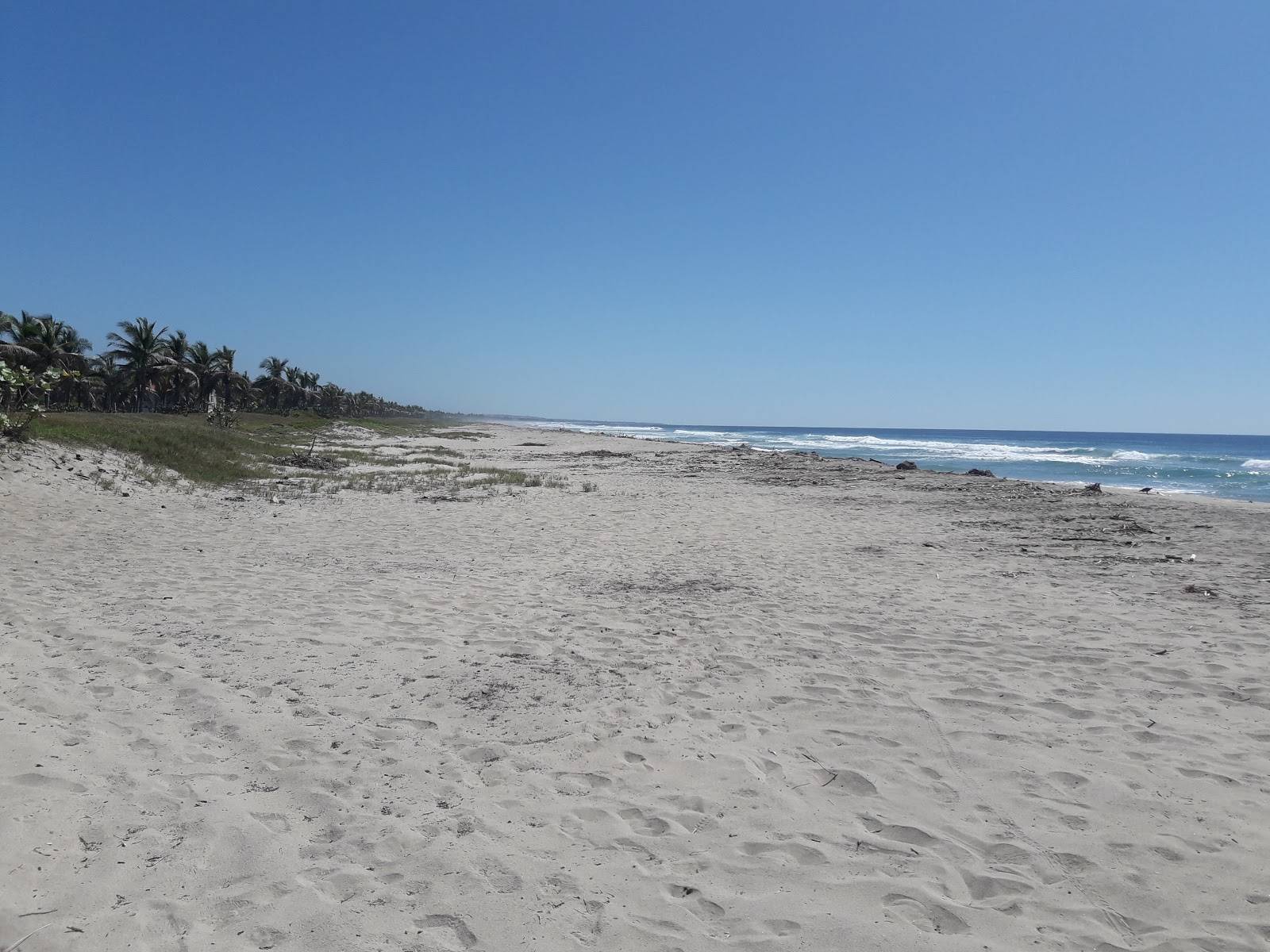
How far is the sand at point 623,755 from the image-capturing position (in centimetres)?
306

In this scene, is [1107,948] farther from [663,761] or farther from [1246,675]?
[1246,675]

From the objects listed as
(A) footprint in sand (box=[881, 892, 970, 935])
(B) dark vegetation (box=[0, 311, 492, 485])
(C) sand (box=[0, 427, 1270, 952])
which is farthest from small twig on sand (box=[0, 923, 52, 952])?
(B) dark vegetation (box=[0, 311, 492, 485])

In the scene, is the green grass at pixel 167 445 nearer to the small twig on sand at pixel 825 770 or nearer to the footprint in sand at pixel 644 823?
the footprint in sand at pixel 644 823

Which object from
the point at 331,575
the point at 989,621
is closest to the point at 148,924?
the point at 331,575

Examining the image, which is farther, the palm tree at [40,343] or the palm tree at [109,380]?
the palm tree at [109,380]

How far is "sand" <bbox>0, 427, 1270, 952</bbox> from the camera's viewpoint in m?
3.06

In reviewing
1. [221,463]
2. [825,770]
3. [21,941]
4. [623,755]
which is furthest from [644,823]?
[221,463]

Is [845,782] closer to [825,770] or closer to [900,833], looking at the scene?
[825,770]

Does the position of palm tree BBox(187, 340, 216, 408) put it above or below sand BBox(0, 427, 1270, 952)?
above

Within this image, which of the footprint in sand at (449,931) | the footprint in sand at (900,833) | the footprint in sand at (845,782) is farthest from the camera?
the footprint in sand at (845,782)

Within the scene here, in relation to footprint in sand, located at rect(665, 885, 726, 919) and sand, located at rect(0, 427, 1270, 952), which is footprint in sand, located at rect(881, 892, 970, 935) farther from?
footprint in sand, located at rect(665, 885, 726, 919)

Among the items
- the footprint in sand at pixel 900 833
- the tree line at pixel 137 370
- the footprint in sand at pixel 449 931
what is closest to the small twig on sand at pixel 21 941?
the footprint in sand at pixel 449 931

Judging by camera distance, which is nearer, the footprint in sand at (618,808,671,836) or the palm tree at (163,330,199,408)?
the footprint in sand at (618,808,671,836)

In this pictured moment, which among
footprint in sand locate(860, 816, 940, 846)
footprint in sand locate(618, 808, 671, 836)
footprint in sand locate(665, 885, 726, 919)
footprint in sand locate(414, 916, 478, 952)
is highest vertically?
footprint in sand locate(860, 816, 940, 846)
